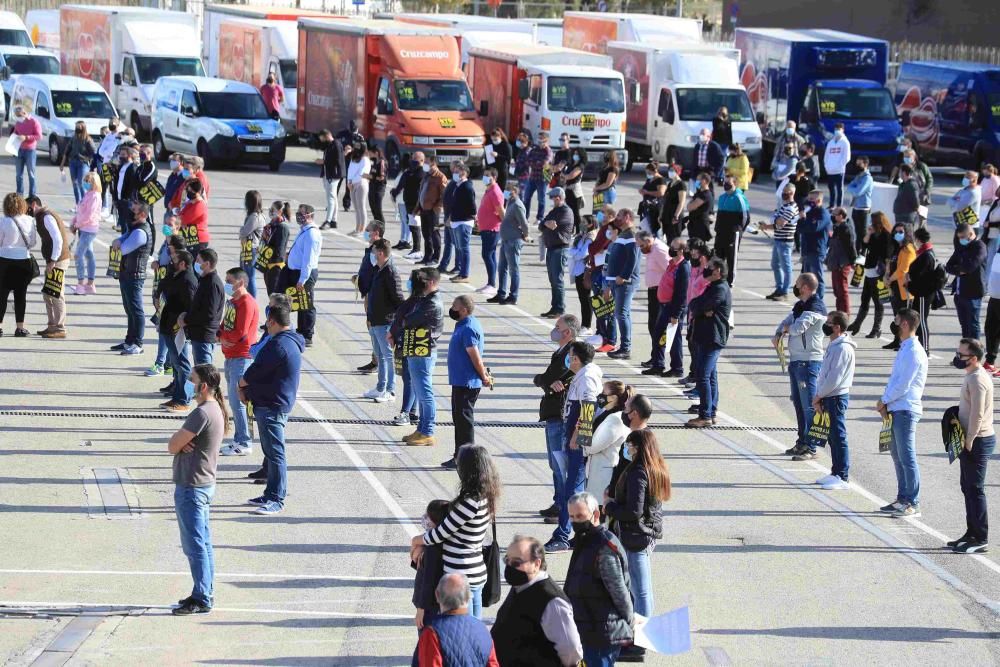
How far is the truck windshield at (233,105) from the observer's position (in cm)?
3672

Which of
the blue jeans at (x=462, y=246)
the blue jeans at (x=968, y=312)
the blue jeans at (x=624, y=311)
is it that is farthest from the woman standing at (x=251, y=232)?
the blue jeans at (x=968, y=312)

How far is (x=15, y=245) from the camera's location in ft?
60.2

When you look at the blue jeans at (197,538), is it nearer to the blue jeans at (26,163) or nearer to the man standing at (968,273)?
the man standing at (968,273)

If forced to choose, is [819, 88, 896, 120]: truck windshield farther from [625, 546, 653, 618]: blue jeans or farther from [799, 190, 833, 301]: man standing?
[625, 546, 653, 618]: blue jeans

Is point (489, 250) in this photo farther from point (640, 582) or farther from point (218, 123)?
point (218, 123)

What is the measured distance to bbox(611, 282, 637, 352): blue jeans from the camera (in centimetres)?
1839

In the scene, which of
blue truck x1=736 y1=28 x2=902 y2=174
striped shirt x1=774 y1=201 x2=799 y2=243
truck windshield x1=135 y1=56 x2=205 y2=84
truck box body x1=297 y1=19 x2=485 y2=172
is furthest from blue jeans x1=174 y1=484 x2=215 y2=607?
truck windshield x1=135 y1=56 x2=205 y2=84

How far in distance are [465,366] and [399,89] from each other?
23.8 meters

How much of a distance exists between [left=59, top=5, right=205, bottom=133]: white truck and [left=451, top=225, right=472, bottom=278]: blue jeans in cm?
1896

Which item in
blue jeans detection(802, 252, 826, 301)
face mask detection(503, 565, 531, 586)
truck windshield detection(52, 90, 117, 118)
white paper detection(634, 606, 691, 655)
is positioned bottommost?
white paper detection(634, 606, 691, 655)

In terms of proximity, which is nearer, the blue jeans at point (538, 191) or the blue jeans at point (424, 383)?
the blue jeans at point (424, 383)

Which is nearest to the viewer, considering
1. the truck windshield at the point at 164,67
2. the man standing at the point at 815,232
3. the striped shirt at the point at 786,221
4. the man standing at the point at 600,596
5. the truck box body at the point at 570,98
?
the man standing at the point at 600,596

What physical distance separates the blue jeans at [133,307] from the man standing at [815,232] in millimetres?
8909

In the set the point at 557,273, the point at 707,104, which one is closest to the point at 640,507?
the point at 557,273
